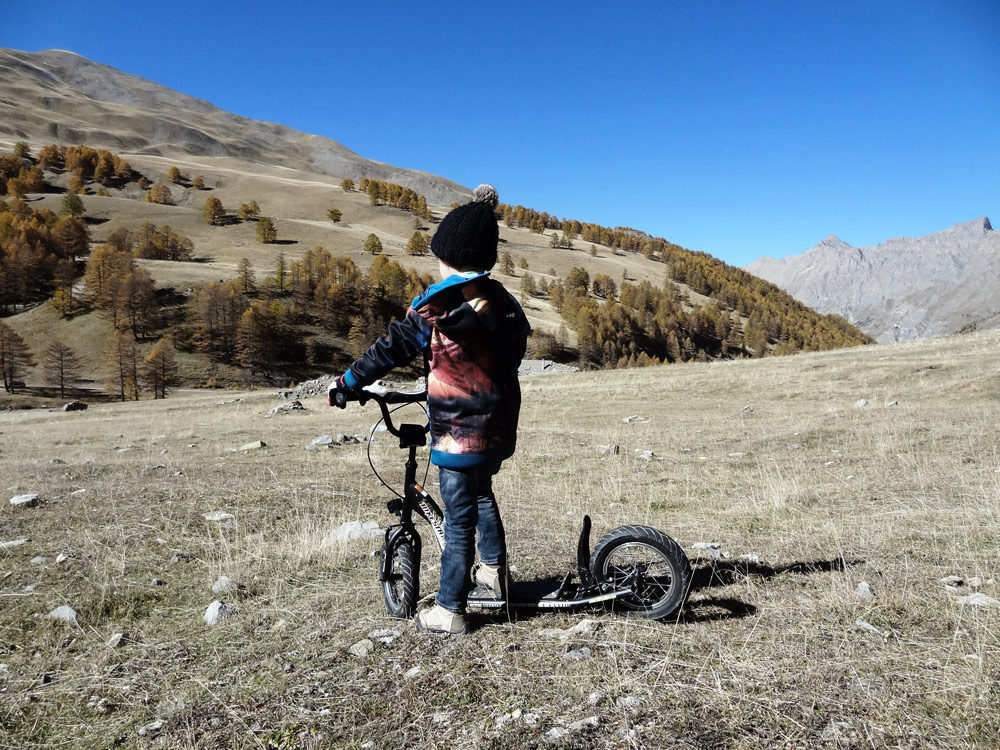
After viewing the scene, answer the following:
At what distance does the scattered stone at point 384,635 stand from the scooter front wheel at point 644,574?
1.44 meters

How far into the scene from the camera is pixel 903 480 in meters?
7.84

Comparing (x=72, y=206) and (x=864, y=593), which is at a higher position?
(x=72, y=206)

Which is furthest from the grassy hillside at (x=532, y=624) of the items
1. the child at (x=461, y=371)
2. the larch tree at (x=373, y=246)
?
the larch tree at (x=373, y=246)

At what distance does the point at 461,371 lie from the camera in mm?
3529

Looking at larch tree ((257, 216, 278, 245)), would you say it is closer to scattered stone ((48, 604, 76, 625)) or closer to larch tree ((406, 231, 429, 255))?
larch tree ((406, 231, 429, 255))

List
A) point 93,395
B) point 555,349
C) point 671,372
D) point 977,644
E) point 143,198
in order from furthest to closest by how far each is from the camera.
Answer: point 143,198 → point 555,349 → point 93,395 → point 671,372 → point 977,644

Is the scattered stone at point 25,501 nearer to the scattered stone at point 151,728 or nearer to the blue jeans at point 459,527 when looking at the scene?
the scattered stone at point 151,728

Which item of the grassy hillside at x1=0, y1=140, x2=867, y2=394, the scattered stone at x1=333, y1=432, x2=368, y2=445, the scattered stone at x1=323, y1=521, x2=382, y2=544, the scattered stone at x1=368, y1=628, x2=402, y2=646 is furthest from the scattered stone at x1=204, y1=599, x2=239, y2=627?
the grassy hillside at x1=0, y1=140, x2=867, y2=394

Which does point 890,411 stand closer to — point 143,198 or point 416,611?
point 416,611

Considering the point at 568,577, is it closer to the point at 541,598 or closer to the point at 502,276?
the point at 541,598

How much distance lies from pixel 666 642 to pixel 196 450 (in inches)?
610

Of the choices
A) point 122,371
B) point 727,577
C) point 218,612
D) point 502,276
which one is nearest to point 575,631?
point 727,577

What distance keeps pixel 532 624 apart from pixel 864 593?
2.27 metres

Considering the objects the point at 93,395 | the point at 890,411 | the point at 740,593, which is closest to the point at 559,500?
the point at 740,593
